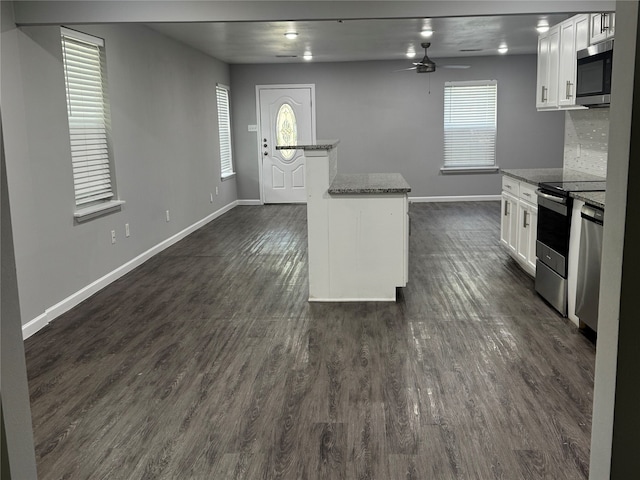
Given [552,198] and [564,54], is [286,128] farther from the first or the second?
[552,198]

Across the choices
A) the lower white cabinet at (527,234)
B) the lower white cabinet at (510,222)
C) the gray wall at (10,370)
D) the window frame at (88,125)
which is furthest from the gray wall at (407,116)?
the gray wall at (10,370)

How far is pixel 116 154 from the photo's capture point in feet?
18.1

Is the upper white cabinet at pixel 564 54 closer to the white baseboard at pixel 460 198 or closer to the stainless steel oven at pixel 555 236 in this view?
the stainless steel oven at pixel 555 236

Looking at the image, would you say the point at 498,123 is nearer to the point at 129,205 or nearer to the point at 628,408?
the point at 129,205

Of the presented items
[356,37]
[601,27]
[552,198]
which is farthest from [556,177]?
[356,37]

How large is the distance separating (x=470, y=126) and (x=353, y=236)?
6215mm

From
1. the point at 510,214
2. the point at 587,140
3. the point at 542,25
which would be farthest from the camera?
the point at 542,25

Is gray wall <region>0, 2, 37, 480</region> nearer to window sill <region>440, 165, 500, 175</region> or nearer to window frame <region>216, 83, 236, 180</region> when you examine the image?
window frame <region>216, 83, 236, 180</region>

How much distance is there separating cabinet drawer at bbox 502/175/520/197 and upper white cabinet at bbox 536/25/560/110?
790mm

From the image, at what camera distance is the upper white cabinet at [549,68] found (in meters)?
5.49

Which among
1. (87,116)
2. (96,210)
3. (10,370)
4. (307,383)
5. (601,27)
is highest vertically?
(601,27)

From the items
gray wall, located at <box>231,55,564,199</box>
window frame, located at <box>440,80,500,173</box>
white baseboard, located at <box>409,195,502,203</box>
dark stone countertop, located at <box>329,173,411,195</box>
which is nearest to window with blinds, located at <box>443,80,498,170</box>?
window frame, located at <box>440,80,500,173</box>

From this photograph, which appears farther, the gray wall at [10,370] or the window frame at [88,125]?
the window frame at [88,125]

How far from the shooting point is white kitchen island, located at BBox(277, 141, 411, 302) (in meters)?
4.60
